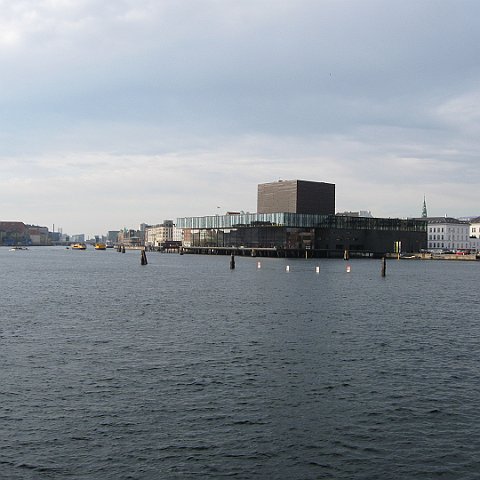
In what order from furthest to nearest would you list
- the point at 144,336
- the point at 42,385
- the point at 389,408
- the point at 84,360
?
the point at 144,336
the point at 84,360
the point at 42,385
the point at 389,408

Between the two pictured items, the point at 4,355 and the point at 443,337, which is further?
the point at 443,337

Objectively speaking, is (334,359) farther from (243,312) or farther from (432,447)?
(243,312)

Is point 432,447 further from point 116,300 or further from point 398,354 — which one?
point 116,300

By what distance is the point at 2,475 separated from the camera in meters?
18.5

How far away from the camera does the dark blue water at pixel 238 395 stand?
19.7m

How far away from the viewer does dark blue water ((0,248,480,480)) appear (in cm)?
1967

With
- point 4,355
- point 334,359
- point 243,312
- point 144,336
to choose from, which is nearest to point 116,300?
point 243,312

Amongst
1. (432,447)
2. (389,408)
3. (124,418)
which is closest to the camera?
(432,447)

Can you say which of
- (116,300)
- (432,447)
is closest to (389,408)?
(432,447)

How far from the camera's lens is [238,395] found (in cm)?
2681

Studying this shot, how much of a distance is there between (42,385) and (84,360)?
528 centimetres

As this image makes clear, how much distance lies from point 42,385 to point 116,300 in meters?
38.1

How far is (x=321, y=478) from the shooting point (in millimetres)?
18453

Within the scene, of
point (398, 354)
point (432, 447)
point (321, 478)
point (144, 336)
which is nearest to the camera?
point (321, 478)
